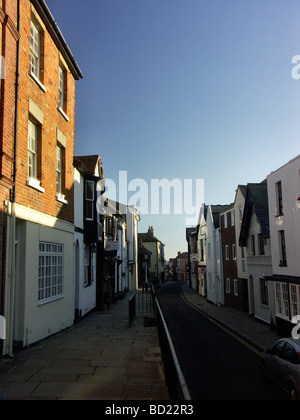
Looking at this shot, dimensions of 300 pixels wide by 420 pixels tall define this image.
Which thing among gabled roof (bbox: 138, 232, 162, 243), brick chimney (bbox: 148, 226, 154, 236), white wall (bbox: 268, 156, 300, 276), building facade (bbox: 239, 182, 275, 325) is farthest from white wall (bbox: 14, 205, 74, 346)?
brick chimney (bbox: 148, 226, 154, 236)

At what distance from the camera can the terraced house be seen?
947 centimetres

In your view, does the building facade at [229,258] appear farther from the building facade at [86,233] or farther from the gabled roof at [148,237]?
the gabled roof at [148,237]

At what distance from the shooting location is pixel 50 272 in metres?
11.9

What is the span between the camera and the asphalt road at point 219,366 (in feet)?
29.2

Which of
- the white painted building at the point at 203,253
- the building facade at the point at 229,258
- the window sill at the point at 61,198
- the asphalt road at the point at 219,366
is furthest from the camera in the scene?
the white painted building at the point at 203,253

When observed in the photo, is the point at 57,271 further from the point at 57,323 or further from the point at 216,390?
the point at 216,390

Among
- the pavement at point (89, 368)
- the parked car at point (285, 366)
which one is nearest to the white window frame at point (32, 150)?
the pavement at point (89, 368)

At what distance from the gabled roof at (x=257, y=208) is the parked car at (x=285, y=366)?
1237 cm

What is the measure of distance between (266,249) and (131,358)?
15355 mm

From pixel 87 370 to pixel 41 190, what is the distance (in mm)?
5573

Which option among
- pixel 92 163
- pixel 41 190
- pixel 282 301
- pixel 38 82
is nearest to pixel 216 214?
pixel 282 301

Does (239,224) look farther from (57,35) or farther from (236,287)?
(57,35)

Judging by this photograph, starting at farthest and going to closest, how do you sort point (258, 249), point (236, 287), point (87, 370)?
point (236, 287), point (258, 249), point (87, 370)
